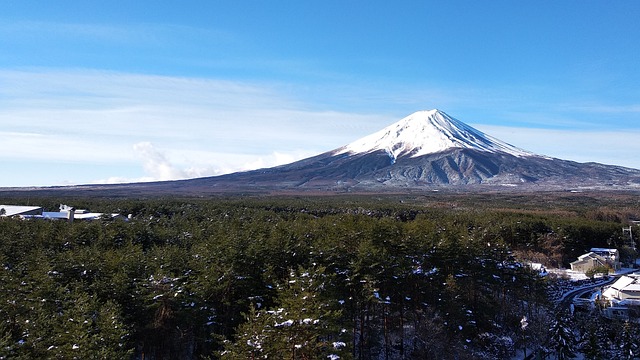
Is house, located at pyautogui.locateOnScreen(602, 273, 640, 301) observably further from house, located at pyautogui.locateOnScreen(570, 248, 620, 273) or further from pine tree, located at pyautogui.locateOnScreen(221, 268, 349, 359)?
pine tree, located at pyautogui.locateOnScreen(221, 268, 349, 359)

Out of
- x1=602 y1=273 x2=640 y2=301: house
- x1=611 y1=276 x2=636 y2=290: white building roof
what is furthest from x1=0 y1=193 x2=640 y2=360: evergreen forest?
x1=611 y1=276 x2=636 y2=290: white building roof

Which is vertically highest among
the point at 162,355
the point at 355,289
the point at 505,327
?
the point at 355,289

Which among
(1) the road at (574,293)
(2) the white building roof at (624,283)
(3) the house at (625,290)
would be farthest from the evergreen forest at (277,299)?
(2) the white building roof at (624,283)

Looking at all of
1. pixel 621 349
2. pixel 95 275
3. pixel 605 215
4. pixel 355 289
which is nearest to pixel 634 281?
pixel 621 349

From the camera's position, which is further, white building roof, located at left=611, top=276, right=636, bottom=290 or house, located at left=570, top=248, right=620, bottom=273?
house, located at left=570, top=248, right=620, bottom=273

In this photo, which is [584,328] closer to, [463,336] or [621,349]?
[621,349]

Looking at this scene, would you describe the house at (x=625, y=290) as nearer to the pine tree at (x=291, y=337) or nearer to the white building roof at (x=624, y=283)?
the white building roof at (x=624, y=283)
